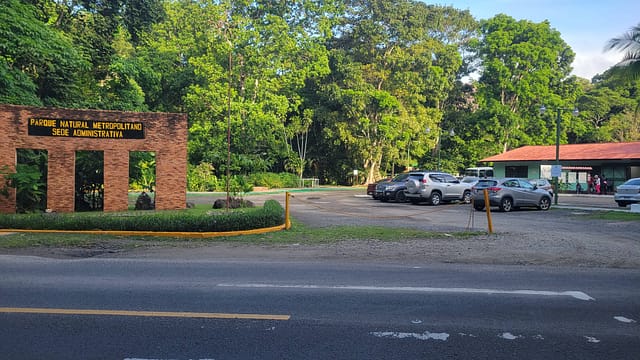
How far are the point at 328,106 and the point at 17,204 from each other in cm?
3977

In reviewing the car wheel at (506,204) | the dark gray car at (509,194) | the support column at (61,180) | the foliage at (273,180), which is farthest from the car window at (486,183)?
the foliage at (273,180)

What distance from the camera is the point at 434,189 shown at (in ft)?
88.9

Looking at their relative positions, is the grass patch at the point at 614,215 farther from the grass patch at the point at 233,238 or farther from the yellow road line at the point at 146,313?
the yellow road line at the point at 146,313

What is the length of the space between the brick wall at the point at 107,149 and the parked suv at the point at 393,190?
41.4 feet

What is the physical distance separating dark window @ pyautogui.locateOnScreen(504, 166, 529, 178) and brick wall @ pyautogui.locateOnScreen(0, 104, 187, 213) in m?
36.2

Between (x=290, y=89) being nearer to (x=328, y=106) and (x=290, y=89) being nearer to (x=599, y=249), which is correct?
(x=328, y=106)

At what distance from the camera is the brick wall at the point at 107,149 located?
18.5 meters

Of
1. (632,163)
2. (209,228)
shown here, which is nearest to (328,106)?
(632,163)

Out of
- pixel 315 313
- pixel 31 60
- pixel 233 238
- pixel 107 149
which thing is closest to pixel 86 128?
pixel 107 149

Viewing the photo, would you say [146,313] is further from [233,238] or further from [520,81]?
[520,81]

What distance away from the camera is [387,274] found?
28.5 ft

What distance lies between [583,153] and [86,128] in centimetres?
3957

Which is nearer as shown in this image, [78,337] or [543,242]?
[78,337]

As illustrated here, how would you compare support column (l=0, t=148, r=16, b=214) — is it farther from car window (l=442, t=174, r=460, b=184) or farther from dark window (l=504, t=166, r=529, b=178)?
dark window (l=504, t=166, r=529, b=178)
